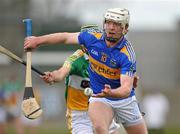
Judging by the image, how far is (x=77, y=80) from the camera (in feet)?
38.1

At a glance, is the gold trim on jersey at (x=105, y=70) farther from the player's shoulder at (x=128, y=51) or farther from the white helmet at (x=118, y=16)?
the white helmet at (x=118, y=16)

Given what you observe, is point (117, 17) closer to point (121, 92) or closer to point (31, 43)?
point (121, 92)

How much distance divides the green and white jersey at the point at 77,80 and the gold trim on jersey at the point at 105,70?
479mm

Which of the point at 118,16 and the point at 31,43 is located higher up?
the point at 118,16

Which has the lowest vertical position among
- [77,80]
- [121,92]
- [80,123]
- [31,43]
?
[80,123]

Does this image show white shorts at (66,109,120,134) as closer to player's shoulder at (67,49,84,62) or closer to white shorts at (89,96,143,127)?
white shorts at (89,96,143,127)

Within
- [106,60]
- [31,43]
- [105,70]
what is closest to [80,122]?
[105,70]

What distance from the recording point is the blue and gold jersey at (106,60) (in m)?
10.8

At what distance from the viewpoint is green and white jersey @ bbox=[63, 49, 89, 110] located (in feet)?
37.8

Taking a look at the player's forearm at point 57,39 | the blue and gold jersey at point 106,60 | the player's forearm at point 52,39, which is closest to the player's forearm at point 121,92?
the blue and gold jersey at point 106,60

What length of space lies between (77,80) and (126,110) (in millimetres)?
833

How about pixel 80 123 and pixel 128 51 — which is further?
pixel 80 123

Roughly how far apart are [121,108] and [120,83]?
0.41 m

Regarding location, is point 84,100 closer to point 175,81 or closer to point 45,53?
point 45,53
